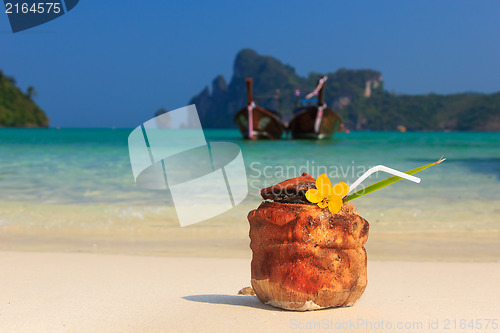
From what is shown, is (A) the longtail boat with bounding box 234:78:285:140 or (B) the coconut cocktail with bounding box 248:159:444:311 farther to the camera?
(A) the longtail boat with bounding box 234:78:285:140

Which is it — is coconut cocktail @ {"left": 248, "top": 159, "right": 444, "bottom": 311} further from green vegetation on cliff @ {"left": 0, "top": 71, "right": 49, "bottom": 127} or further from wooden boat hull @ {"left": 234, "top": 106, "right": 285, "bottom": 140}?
green vegetation on cliff @ {"left": 0, "top": 71, "right": 49, "bottom": 127}

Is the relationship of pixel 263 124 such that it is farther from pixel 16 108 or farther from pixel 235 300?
pixel 16 108

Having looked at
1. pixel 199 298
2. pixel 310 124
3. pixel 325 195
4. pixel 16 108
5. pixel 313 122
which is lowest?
pixel 16 108

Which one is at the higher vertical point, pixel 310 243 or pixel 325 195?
pixel 325 195

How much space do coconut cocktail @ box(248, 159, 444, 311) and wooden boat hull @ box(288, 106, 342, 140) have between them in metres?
38.3

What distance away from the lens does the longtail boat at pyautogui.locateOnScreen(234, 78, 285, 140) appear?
3869 cm

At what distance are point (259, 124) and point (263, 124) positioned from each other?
14.4 inches

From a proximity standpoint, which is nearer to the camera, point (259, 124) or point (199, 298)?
point (199, 298)

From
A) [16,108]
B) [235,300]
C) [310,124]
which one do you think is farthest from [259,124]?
[16,108]

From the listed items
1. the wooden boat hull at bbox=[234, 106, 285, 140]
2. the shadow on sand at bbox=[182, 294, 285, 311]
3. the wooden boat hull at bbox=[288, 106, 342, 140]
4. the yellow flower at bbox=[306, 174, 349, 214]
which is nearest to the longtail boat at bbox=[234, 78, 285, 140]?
the wooden boat hull at bbox=[234, 106, 285, 140]

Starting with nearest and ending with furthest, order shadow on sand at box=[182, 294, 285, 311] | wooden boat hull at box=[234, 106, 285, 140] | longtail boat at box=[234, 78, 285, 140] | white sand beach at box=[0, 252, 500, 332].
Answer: white sand beach at box=[0, 252, 500, 332] → shadow on sand at box=[182, 294, 285, 311] → longtail boat at box=[234, 78, 285, 140] → wooden boat hull at box=[234, 106, 285, 140]

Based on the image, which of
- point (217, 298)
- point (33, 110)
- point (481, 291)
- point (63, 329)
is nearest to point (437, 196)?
point (481, 291)

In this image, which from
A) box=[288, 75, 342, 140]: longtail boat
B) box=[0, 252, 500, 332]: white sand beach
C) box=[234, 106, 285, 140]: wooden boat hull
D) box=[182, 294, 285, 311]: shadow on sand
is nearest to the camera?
box=[0, 252, 500, 332]: white sand beach

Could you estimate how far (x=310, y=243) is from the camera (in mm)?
1834
